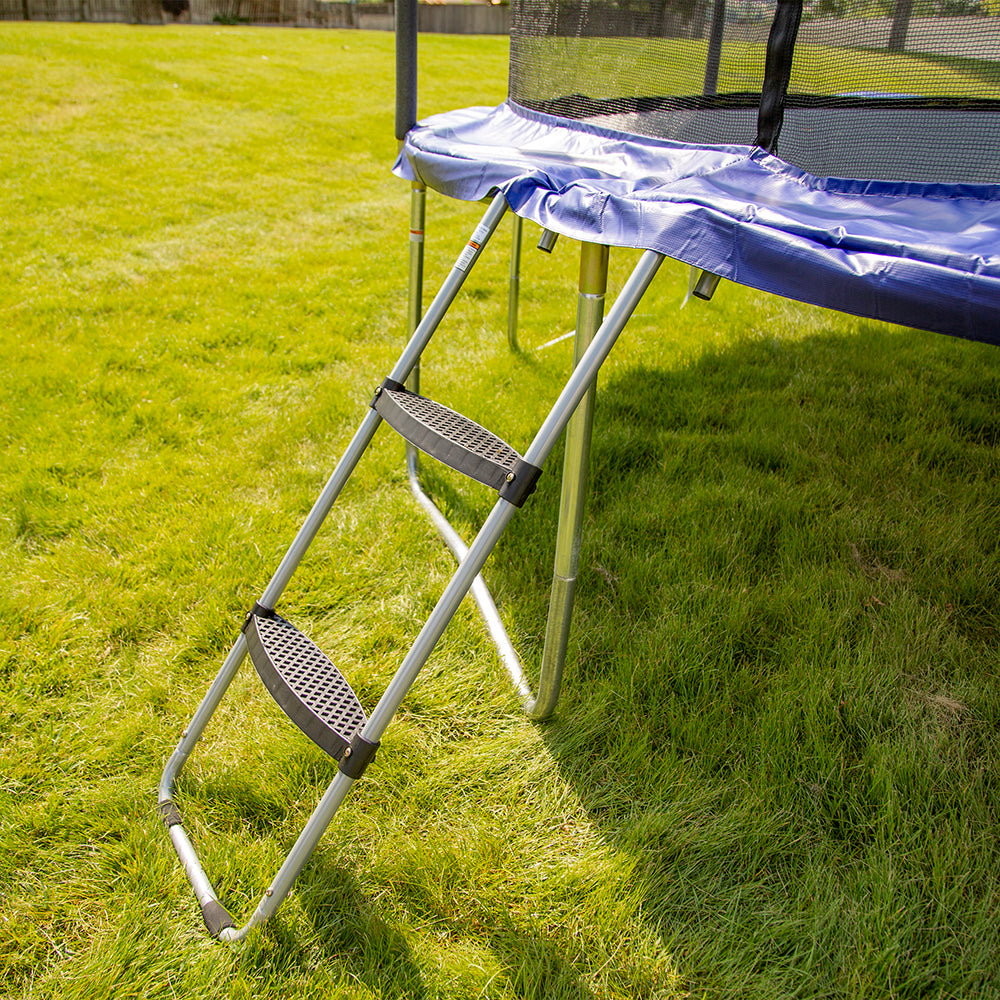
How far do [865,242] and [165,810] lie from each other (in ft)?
5.54

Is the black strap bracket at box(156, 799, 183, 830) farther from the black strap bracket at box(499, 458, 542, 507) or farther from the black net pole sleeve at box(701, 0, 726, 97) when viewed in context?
the black net pole sleeve at box(701, 0, 726, 97)

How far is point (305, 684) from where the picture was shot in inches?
58.7

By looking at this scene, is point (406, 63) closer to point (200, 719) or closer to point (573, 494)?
point (573, 494)

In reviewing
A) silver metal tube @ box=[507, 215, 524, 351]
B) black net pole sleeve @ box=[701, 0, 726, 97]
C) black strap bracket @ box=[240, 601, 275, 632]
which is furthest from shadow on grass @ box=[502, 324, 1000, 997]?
black net pole sleeve @ box=[701, 0, 726, 97]

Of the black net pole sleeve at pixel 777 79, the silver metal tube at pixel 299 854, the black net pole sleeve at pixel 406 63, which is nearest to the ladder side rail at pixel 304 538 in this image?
the silver metal tube at pixel 299 854

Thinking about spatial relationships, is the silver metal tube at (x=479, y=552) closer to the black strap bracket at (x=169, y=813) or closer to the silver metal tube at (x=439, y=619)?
the silver metal tube at (x=439, y=619)

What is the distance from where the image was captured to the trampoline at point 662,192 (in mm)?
1226

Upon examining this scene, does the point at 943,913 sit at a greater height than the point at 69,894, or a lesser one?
greater

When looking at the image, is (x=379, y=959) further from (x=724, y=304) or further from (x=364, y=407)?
(x=724, y=304)

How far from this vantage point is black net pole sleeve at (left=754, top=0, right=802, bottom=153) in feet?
6.04

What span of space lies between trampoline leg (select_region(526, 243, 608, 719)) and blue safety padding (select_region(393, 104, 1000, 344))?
0.11 meters

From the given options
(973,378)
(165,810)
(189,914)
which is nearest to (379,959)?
(189,914)

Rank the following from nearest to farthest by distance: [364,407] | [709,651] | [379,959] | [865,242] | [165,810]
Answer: [865,242] → [379,959] → [165,810] → [709,651] → [364,407]

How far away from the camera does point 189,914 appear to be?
4.79ft
